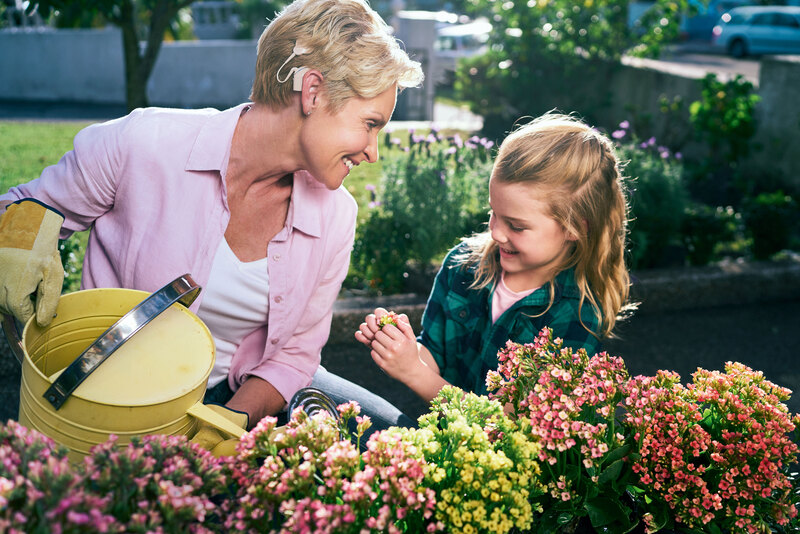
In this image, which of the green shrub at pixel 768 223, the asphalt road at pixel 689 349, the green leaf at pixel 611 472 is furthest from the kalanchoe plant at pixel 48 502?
the green shrub at pixel 768 223

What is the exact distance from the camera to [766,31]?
19797 millimetres

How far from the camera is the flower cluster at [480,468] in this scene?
1003 millimetres

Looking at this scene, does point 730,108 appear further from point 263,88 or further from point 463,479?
point 463,479

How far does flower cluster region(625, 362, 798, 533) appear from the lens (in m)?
1.14

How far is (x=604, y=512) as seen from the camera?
1187 mm

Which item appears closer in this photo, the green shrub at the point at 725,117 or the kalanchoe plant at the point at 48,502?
the kalanchoe plant at the point at 48,502

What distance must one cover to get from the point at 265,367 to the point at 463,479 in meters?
1.05

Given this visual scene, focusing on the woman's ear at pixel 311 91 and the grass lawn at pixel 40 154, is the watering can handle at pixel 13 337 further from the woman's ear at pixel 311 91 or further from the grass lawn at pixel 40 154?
the grass lawn at pixel 40 154

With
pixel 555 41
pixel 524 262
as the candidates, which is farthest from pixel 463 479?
pixel 555 41

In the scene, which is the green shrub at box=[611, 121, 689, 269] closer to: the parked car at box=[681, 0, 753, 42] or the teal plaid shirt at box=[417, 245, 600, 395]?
the teal plaid shirt at box=[417, 245, 600, 395]

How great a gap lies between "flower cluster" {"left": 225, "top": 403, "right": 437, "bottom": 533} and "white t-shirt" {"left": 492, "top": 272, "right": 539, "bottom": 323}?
106 cm

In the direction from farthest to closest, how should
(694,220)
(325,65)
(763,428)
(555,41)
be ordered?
(555,41) < (694,220) < (325,65) < (763,428)

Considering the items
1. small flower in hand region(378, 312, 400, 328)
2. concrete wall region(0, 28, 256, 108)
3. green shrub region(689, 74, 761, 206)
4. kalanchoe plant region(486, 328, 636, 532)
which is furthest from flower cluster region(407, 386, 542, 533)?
concrete wall region(0, 28, 256, 108)

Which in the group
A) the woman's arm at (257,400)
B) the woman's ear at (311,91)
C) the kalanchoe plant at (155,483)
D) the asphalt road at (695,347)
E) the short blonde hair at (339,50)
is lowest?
the asphalt road at (695,347)
